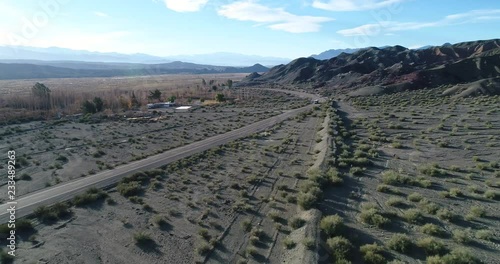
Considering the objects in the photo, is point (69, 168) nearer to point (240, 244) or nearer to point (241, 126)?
point (240, 244)

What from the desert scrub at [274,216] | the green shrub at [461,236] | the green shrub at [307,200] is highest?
the green shrub at [461,236]

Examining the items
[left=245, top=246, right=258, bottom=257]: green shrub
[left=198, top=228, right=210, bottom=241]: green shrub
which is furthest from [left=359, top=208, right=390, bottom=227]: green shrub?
[left=198, top=228, right=210, bottom=241]: green shrub

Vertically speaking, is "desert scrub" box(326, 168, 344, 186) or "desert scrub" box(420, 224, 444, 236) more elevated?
"desert scrub" box(420, 224, 444, 236)

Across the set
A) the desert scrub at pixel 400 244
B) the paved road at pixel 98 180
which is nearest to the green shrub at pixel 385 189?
the desert scrub at pixel 400 244

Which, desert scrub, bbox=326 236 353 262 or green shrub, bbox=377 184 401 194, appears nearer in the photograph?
desert scrub, bbox=326 236 353 262

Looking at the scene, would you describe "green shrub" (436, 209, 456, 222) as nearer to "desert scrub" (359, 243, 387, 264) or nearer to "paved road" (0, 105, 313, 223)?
"desert scrub" (359, 243, 387, 264)

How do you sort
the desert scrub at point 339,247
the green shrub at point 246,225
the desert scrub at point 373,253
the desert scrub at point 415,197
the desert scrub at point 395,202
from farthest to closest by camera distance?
the desert scrub at point 415,197 → the desert scrub at point 395,202 → the green shrub at point 246,225 → the desert scrub at point 339,247 → the desert scrub at point 373,253

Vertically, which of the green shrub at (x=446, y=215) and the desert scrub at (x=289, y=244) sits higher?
the green shrub at (x=446, y=215)

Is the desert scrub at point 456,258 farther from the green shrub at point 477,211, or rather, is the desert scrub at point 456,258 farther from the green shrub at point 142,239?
the green shrub at point 142,239
